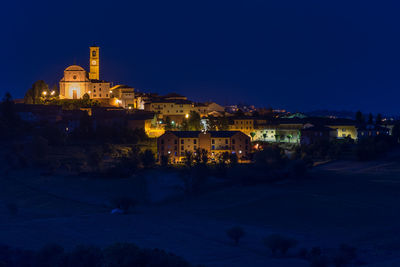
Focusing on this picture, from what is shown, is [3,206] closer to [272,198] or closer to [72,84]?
[272,198]

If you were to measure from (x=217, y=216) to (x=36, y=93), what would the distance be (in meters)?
33.4

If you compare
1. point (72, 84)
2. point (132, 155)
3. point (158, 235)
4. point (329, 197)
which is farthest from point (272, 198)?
point (72, 84)

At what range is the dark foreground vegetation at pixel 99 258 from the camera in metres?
16.1

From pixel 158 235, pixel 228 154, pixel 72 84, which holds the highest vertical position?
pixel 72 84

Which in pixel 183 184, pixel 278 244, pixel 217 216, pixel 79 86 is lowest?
pixel 278 244

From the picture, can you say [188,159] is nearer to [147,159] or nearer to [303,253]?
[147,159]

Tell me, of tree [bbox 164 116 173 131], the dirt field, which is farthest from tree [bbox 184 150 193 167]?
tree [bbox 164 116 173 131]

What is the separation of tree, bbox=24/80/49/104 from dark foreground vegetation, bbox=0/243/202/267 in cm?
3802

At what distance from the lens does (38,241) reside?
21.1m

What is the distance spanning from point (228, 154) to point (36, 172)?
524 inches

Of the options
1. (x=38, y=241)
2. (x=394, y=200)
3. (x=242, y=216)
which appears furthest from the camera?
(x=394, y=200)

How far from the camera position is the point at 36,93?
54.9 meters

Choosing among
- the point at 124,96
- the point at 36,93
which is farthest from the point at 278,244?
the point at 124,96

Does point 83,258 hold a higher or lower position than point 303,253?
higher
